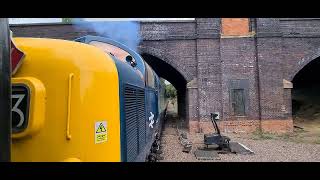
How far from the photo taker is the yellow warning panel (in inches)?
109

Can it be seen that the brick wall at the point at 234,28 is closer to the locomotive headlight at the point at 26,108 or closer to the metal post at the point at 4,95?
the locomotive headlight at the point at 26,108

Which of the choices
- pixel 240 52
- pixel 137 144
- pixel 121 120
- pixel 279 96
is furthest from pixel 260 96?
pixel 121 120

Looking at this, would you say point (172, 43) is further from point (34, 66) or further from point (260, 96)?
point (34, 66)

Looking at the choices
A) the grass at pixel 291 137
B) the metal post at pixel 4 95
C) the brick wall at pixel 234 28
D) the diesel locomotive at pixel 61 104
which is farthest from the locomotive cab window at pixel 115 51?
the brick wall at pixel 234 28

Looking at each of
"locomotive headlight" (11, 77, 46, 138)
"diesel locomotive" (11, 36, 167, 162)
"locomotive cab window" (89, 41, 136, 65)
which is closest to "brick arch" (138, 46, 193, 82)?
"locomotive cab window" (89, 41, 136, 65)

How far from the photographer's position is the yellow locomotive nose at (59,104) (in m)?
2.42

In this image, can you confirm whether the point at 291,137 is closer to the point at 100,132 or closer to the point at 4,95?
the point at 100,132

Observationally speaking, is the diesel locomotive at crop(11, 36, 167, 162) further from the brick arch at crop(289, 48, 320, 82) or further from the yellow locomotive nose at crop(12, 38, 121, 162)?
the brick arch at crop(289, 48, 320, 82)

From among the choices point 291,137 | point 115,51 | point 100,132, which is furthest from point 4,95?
point 291,137

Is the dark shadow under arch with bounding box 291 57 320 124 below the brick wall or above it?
below

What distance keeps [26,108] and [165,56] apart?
52.1ft

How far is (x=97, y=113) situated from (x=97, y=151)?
0.30m

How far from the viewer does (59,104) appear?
254cm

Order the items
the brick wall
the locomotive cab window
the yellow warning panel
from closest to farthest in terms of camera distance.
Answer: the yellow warning panel
the locomotive cab window
the brick wall
